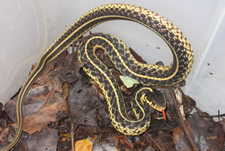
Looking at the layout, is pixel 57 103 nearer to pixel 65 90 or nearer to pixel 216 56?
pixel 65 90

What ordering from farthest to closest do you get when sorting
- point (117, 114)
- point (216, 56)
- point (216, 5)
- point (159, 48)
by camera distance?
point (159, 48), point (117, 114), point (216, 56), point (216, 5)

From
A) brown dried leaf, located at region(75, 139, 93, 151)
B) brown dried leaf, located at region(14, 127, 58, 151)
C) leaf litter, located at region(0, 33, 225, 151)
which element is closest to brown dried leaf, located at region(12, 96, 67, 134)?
leaf litter, located at region(0, 33, 225, 151)

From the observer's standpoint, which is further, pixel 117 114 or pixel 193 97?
pixel 193 97

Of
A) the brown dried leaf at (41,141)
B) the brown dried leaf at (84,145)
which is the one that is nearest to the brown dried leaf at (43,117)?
the brown dried leaf at (41,141)

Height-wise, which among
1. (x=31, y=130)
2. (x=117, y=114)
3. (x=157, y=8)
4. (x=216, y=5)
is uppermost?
(x=216, y=5)

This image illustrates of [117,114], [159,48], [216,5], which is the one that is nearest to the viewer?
[216,5]

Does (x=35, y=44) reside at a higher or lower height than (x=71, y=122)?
higher

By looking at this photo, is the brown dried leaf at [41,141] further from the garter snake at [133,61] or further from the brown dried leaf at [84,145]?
the brown dried leaf at [84,145]

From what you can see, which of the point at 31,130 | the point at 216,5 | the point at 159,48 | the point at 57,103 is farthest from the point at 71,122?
the point at 216,5
